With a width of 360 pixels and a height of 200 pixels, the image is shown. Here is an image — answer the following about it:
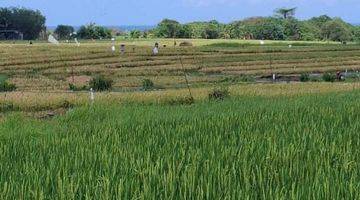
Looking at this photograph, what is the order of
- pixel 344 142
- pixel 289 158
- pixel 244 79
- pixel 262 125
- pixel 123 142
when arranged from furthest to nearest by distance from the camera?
pixel 244 79 → pixel 262 125 → pixel 123 142 → pixel 344 142 → pixel 289 158

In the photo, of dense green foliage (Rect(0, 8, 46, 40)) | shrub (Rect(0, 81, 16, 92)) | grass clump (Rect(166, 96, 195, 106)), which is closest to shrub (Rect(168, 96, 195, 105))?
grass clump (Rect(166, 96, 195, 106))

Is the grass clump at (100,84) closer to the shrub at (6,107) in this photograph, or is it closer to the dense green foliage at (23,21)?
the shrub at (6,107)

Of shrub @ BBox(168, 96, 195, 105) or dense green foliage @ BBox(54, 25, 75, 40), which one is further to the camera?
dense green foliage @ BBox(54, 25, 75, 40)

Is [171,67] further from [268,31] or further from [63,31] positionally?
[268,31]

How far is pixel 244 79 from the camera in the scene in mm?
34375

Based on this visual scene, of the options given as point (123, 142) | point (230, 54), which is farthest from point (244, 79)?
point (123, 142)

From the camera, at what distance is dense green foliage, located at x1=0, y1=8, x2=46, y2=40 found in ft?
283

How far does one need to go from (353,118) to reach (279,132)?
229 centimetres

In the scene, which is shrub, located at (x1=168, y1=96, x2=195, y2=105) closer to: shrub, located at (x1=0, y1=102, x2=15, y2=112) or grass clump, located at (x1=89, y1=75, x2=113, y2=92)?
Result: shrub, located at (x1=0, y1=102, x2=15, y2=112)

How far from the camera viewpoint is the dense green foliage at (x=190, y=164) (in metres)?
3.96

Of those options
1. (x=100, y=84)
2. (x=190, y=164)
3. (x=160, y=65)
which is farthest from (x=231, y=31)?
(x=190, y=164)

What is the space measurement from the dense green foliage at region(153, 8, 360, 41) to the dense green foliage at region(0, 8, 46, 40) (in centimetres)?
2269

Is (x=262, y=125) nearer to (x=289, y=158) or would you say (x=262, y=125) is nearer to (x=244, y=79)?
(x=289, y=158)

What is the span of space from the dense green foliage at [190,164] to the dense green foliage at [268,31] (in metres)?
96.7
